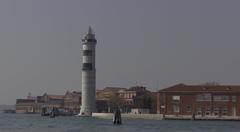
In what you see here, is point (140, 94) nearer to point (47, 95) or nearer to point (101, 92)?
point (101, 92)

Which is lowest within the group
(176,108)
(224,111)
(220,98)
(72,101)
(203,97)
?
(224,111)

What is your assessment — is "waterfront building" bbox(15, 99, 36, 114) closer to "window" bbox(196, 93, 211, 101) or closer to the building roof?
the building roof

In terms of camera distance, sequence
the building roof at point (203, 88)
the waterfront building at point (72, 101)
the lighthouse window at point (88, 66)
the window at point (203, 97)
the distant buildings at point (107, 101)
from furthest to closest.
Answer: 1. the waterfront building at point (72, 101)
2. the distant buildings at point (107, 101)
3. the lighthouse window at point (88, 66)
4. the window at point (203, 97)
5. the building roof at point (203, 88)

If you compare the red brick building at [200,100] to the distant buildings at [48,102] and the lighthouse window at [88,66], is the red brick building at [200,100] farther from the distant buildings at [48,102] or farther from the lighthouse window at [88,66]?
the distant buildings at [48,102]

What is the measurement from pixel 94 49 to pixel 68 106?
55.4 meters

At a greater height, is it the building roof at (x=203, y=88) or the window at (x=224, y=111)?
the building roof at (x=203, y=88)

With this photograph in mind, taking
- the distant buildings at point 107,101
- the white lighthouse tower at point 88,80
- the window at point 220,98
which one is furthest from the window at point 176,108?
the distant buildings at point 107,101

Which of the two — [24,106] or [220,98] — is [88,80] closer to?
[220,98]

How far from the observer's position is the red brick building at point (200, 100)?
86312 millimetres

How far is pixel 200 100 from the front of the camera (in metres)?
88.9

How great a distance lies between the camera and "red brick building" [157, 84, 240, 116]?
8631 centimetres

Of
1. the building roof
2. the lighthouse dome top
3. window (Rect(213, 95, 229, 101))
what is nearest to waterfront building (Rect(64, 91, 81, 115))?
the lighthouse dome top

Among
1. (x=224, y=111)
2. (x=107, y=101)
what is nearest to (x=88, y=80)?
(x=224, y=111)

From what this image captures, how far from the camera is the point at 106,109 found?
→ 5020 inches
